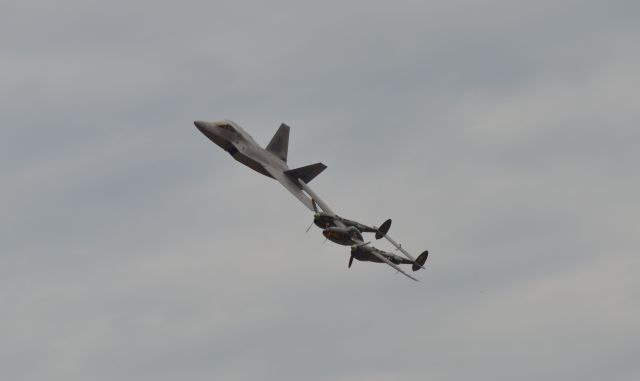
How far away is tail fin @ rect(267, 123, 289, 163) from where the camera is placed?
432ft

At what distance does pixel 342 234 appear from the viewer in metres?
113

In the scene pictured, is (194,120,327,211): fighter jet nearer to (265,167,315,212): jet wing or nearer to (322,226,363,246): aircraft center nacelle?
(265,167,315,212): jet wing

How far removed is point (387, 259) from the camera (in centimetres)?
11488

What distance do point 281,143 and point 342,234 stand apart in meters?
24.5

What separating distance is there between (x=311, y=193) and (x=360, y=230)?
10.6 meters

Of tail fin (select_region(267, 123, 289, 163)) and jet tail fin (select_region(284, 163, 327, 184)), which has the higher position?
tail fin (select_region(267, 123, 289, 163))

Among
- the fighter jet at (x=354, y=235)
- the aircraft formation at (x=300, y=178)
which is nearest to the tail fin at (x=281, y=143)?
the aircraft formation at (x=300, y=178)

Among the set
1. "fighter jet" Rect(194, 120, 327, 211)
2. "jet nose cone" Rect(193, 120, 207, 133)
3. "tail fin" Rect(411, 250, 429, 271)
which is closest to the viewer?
"tail fin" Rect(411, 250, 429, 271)

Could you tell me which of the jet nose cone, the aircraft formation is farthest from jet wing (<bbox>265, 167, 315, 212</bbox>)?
the jet nose cone

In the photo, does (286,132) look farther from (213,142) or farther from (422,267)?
(422,267)

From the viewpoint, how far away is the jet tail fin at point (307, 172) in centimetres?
12475

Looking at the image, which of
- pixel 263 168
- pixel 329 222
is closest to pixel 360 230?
pixel 329 222

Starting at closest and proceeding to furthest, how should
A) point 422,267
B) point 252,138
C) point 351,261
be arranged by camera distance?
1. point 351,261
2. point 422,267
3. point 252,138

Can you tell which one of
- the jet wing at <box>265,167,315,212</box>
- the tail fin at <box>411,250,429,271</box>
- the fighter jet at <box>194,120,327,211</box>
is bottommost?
the tail fin at <box>411,250,429,271</box>
